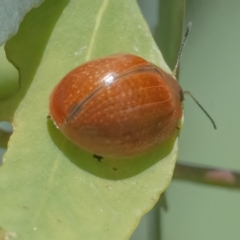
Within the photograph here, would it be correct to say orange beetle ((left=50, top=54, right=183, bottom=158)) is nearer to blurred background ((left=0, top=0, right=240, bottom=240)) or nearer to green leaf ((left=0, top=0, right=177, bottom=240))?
green leaf ((left=0, top=0, right=177, bottom=240))

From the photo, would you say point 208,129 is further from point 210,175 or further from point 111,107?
point 111,107

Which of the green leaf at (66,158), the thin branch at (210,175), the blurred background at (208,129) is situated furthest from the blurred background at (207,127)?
the green leaf at (66,158)

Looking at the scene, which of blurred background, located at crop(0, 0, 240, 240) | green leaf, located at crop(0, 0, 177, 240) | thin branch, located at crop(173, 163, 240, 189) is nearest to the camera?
green leaf, located at crop(0, 0, 177, 240)

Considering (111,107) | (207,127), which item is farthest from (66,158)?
(207,127)

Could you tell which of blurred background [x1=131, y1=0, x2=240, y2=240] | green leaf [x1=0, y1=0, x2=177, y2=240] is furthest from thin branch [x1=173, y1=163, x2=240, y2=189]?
blurred background [x1=131, y1=0, x2=240, y2=240]

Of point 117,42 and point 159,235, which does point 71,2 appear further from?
point 159,235

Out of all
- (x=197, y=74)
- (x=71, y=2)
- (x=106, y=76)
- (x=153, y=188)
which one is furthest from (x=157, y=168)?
(x=197, y=74)

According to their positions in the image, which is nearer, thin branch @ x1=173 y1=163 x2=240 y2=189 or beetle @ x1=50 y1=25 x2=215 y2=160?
beetle @ x1=50 y1=25 x2=215 y2=160
